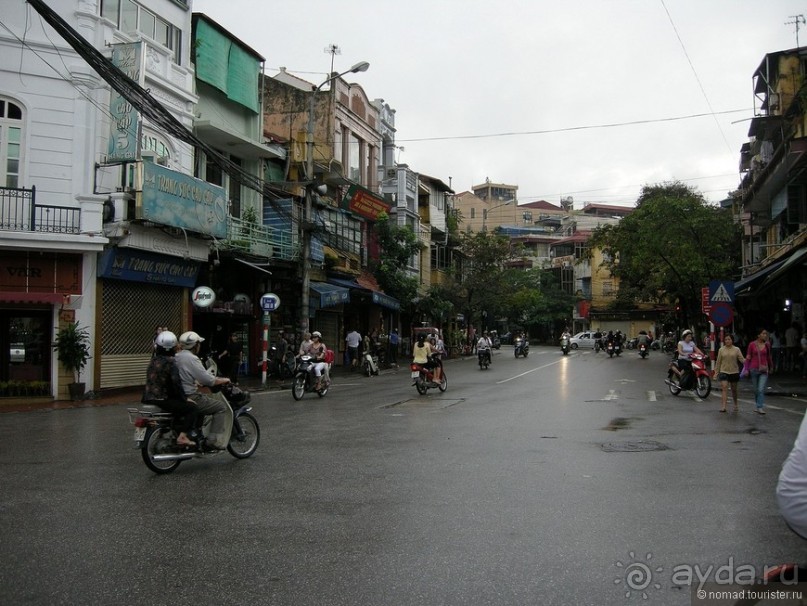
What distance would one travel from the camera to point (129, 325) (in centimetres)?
2211

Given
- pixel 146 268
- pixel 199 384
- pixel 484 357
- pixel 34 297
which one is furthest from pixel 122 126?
pixel 484 357

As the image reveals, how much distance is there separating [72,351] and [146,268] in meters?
3.72

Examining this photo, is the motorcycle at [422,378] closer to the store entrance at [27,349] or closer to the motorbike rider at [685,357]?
the motorbike rider at [685,357]

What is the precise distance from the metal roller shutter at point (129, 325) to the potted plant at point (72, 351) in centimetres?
118

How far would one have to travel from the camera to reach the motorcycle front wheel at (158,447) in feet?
28.5

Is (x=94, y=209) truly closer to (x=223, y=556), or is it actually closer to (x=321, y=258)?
(x=321, y=258)

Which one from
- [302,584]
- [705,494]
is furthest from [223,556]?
[705,494]

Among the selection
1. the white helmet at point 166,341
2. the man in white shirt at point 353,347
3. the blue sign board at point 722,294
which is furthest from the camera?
the man in white shirt at point 353,347

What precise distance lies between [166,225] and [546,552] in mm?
18552

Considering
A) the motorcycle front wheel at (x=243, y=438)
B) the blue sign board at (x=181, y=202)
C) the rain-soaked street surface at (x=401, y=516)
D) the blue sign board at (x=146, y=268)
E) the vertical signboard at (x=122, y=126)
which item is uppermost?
the vertical signboard at (x=122, y=126)

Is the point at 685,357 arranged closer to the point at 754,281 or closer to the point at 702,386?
the point at 702,386

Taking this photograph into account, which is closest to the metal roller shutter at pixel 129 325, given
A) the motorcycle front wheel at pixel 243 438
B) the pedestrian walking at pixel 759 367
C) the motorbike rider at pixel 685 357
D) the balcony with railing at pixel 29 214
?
A: the balcony with railing at pixel 29 214

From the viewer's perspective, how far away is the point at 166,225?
2173 centimetres

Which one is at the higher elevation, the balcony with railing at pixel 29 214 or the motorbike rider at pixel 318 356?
the balcony with railing at pixel 29 214
